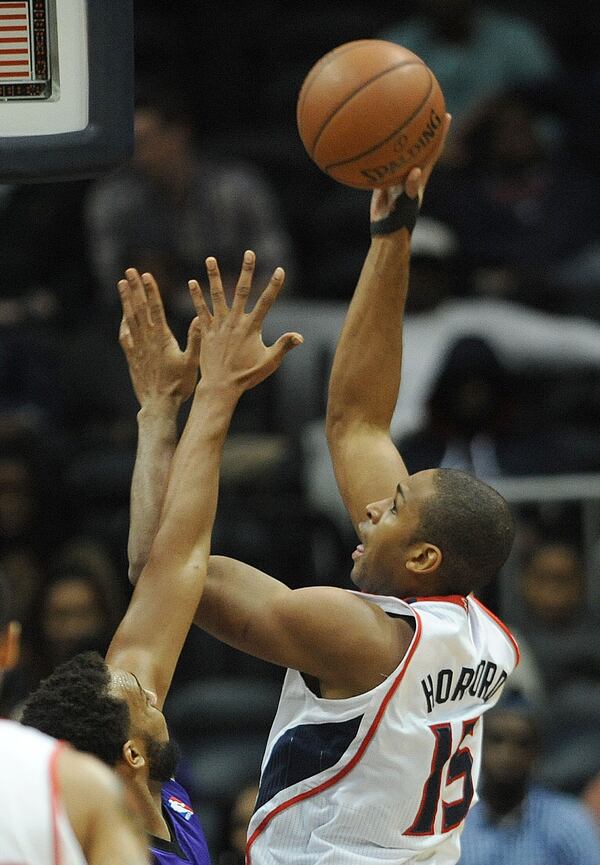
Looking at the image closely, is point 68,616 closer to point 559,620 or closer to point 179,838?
point 559,620

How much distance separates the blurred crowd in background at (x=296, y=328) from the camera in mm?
7047

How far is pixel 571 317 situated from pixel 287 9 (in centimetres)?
289

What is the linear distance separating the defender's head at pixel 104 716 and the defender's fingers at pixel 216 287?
0.90 meters

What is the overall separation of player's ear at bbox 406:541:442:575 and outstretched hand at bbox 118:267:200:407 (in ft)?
2.26

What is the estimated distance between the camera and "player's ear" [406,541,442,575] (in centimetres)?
388

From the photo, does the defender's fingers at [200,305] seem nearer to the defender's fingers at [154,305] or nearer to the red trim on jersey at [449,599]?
the defender's fingers at [154,305]

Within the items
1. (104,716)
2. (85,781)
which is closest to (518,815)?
(104,716)

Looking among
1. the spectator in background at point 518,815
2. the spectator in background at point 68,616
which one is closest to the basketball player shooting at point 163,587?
the spectator in background at point 518,815

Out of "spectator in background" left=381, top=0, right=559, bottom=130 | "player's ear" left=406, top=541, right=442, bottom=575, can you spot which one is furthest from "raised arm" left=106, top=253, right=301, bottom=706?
"spectator in background" left=381, top=0, right=559, bottom=130

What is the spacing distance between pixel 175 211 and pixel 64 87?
4.57 meters

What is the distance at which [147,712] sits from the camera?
11.5 feet

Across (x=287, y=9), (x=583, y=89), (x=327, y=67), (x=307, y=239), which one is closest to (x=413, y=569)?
(x=327, y=67)

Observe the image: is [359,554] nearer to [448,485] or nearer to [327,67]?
[448,485]

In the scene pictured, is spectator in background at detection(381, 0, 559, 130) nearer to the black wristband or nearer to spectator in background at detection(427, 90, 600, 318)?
spectator in background at detection(427, 90, 600, 318)
